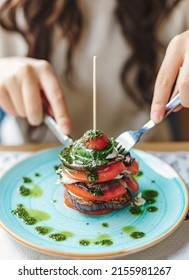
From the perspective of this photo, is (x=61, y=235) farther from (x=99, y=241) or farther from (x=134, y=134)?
(x=134, y=134)

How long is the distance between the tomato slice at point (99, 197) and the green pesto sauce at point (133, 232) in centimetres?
8

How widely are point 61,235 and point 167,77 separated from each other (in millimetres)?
514

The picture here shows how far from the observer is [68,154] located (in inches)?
46.9

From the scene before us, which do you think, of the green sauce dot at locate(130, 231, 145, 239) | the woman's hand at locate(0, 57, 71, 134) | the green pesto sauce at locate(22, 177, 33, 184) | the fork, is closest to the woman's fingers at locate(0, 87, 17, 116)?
the woman's hand at locate(0, 57, 71, 134)

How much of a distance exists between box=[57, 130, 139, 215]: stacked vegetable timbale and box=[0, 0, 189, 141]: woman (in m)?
0.52

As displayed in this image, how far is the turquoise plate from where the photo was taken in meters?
1.06

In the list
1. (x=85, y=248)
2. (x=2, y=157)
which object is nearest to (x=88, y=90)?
(x=2, y=157)

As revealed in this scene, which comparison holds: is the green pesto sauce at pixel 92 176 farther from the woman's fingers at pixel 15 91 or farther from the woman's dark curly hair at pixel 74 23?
the woman's dark curly hair at pixel 74 23

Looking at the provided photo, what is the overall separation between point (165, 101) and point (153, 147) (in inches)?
10.8

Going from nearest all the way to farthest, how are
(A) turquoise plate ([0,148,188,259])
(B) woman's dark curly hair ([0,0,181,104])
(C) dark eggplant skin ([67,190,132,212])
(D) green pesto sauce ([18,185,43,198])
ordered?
(A) turquoise plate ([0,148,188,259]) → (C) dark eggplant skin ([67,190,132,212]) → (D) green pesto sauce ([18,185,43,198]) → (B) woman's dark curly hair ([0,0,181,104])

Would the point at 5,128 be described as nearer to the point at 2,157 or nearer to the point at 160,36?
the point at 2,157

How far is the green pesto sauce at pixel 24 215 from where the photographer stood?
3.77 feet

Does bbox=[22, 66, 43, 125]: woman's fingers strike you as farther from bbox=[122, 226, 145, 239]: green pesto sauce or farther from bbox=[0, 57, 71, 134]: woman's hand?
bbox=[122, 226, 145, 239]: green pesto sauce

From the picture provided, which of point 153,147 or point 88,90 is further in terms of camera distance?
point 88,90
